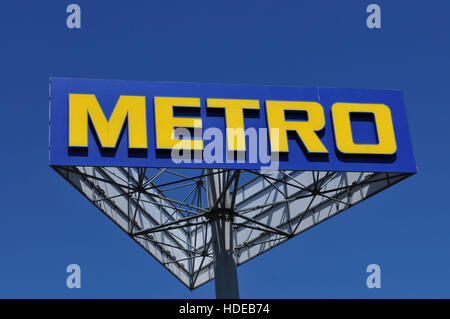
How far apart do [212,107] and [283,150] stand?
278cm

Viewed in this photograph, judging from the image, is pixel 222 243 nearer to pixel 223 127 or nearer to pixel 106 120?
pixel 223 127

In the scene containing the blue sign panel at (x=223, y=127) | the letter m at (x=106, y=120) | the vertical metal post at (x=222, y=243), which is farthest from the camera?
the vertical metal post at (x=222, y=243)

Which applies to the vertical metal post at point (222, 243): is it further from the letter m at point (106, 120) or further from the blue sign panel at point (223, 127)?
the letter m at point (106, 120)

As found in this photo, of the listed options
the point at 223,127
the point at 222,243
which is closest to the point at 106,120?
Answer: the point at 223,127

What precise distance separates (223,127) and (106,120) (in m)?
3.82

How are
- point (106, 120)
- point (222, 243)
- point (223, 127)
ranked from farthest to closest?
point (222, 243) → point (223, 127) → point (106, 120)

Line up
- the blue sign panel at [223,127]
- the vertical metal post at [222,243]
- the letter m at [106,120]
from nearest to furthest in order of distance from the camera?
the letter m at [106,120], the blue sign panel at [223,127], the vertical metal post at [222,243]

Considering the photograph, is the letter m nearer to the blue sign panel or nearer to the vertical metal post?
the blue sign panel

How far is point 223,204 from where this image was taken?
82.2ft

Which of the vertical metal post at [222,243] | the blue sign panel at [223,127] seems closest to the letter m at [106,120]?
the blue sign panel at [223,127]

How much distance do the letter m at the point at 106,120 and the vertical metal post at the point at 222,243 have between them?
10.1ft

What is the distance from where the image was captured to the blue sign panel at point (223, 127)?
74.6ft
